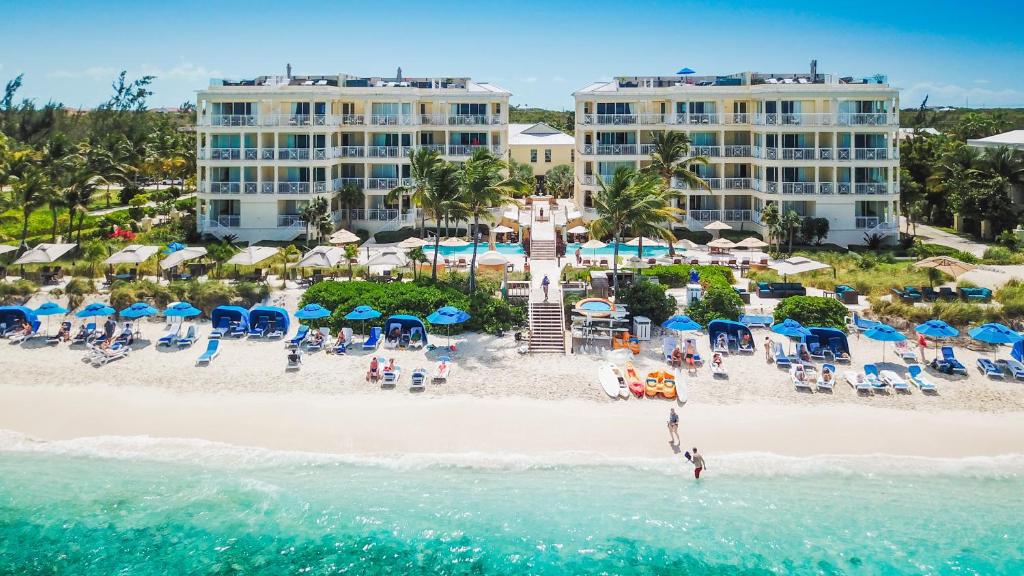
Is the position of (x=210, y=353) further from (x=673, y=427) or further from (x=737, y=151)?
(x=737, y=151)

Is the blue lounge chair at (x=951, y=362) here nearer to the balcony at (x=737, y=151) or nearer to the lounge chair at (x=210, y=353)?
the balcony at (x=737, y=151)

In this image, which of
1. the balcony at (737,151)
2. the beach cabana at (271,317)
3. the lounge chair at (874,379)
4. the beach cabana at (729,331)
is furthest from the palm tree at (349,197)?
the lounge chair at (874,379)

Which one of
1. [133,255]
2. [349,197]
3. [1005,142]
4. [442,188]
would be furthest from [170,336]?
[1005,142]

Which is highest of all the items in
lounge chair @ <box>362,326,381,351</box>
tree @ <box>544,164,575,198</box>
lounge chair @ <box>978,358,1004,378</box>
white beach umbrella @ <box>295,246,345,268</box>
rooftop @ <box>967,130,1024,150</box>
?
rooftop @ <box>967,130,1024,150</box>

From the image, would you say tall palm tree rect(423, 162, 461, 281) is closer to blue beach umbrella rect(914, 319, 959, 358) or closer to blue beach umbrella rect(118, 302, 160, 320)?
blue beach umbrella rect(118, 302, 160, 320)

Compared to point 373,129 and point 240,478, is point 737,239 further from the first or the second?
point 240,478

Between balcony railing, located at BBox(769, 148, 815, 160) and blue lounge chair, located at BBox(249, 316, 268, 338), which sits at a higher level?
balcony railing, located at BBox(769, 148, 815, 160)

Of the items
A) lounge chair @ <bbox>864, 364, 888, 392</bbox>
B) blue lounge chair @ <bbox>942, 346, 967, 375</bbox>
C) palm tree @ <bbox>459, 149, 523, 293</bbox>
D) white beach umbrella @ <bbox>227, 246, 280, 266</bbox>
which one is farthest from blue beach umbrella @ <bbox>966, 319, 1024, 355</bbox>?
white beach umbrella @ <bbox>227, 246, 280, 266</bbox>
